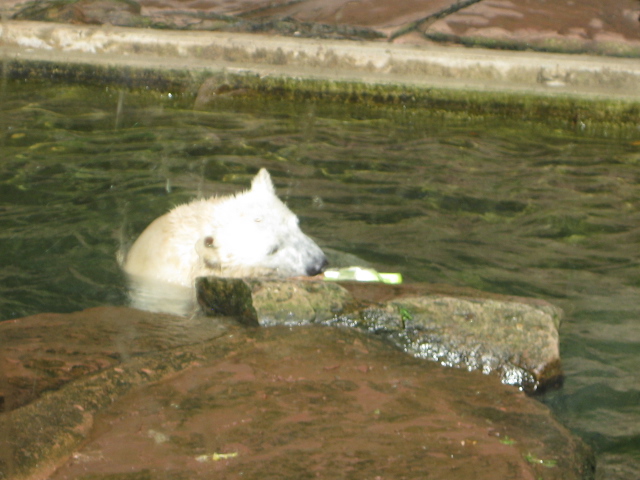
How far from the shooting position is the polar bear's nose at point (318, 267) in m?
3.89

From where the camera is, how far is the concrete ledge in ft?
21.0

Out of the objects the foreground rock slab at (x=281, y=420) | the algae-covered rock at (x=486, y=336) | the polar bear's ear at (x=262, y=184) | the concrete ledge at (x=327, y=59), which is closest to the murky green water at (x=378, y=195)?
the algae-covered rock at (x=486, y=336)

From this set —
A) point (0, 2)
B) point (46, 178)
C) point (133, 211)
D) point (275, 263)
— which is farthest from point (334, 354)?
point (0, 2)

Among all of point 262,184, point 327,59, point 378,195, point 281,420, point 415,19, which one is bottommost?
point 281,420

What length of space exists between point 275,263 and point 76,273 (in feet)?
3.66

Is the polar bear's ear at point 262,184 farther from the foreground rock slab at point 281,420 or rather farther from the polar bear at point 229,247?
the foreground rock slab at point 281,420

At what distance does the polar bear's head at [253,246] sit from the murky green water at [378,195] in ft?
1.67

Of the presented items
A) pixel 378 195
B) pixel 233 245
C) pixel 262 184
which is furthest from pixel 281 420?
pixel 378 195

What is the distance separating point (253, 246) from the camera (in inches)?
152

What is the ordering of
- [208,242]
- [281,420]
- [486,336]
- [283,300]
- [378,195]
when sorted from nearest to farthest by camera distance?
1. [281,420]
2. [486,336]
3. [283,300]
4. [208,242]
5. [378,195]

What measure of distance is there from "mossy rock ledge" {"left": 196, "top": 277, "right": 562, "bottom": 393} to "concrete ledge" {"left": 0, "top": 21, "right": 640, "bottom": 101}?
11.6ft

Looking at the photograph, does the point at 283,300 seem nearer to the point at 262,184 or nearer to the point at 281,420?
the point at 281,420

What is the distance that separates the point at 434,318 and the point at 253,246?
1118mm

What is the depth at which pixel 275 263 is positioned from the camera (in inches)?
153
